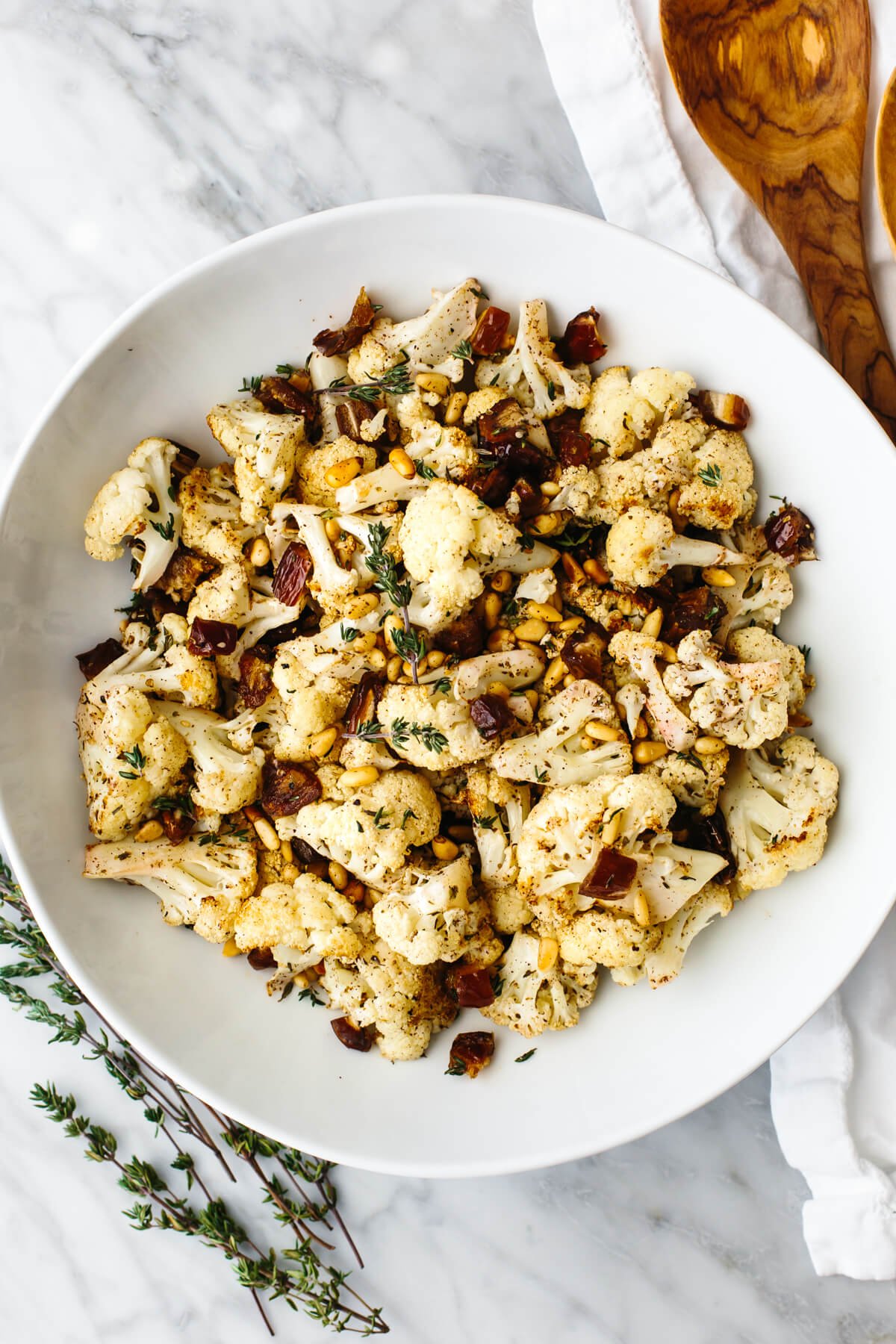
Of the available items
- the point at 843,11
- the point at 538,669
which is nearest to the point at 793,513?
the point at 538,669

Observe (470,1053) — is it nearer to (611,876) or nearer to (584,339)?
(611,876)

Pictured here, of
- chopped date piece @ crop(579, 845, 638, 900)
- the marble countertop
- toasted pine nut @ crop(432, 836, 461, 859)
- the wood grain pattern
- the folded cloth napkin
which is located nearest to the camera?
chopped date piece @ crop(579, 845, 638, 900)

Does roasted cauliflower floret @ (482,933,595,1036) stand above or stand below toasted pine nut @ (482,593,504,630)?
below

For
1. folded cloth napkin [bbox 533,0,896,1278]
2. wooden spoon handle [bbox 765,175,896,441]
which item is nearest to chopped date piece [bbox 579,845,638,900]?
folded cloth napkin [bbox 533,0,896,1278]

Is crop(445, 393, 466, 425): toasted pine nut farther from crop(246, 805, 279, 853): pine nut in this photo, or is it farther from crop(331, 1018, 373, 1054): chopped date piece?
crop(331, 1018, 373, 1054): chopped date piece

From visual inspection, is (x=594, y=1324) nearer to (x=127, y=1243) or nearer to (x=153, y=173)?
(x=127, y=1243)

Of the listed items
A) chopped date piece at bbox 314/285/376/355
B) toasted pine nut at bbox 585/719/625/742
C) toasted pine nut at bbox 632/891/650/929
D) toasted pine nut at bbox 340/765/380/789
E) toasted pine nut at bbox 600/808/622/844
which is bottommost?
toasted pine nut at bbox 632/891/650/929
